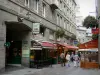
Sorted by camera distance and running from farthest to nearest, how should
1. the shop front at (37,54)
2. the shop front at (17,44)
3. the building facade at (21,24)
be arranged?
the shop front at (17,44) < the shop front at (37,54) < the building facade at (21,24)

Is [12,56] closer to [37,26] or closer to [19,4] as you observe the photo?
[37,26]

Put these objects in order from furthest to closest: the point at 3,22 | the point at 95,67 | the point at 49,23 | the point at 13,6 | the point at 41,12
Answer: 1. the point at 49,23
2. the point at 41,12
3. the point at 95,67
4. the point at 13,6
5. the point at 3,22

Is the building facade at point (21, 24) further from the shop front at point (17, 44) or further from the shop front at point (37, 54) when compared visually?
the shop front at point (37, 54)

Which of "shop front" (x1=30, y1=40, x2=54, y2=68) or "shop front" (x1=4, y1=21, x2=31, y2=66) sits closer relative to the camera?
"shop front" (x1=30, y1=40, x2=54, y2=68)

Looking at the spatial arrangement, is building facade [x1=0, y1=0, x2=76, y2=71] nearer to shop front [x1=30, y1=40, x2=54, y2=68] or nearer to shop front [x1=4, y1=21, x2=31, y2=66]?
shop front [x1=4, y1=21, x2=31, y2=66]

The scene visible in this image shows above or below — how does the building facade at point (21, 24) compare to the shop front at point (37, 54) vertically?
above

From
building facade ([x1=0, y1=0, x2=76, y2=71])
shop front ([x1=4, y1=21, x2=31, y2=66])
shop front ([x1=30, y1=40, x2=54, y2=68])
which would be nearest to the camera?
building facade ([x1=0, y1=0, x2=76, y2=71])

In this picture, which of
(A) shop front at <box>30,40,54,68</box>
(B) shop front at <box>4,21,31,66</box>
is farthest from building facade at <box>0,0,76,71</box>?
(A) shop front at <box>30,40,54,68</box>

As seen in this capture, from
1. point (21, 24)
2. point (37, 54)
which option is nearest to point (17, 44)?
point (37, 54)

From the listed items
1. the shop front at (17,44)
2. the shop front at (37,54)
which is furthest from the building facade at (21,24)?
the shop front at (37,54)

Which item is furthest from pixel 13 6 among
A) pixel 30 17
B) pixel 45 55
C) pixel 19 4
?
pixel 45 55

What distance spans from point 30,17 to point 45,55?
6.94 meters

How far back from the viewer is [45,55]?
2884cm

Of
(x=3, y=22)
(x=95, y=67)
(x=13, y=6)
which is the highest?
(x=13, y=6)
